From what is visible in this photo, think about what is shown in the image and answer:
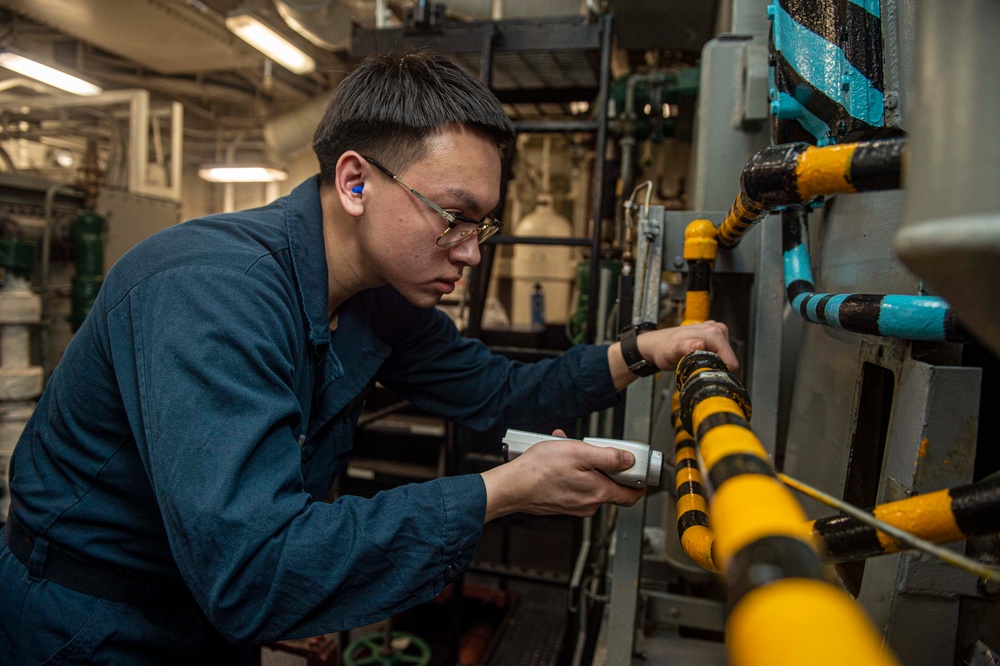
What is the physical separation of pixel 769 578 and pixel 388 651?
2.31 m

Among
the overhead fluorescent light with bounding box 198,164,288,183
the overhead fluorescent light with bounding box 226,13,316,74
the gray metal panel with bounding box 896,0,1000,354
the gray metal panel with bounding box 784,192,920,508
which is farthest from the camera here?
the overhead fluorescent light with bounding box 198,164,288,183

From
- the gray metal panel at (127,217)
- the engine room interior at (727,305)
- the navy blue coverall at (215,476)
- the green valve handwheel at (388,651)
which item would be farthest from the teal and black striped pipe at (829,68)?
the gray metal panel at (127,217)

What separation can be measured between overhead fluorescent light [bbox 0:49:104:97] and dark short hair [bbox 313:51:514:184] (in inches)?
148

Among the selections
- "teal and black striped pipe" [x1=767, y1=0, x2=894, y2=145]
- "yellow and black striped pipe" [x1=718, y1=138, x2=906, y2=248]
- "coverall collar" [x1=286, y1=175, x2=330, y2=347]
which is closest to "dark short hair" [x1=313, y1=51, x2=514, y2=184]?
"coverall collar" [x1=286, y1=175, x2=330, y2=347]

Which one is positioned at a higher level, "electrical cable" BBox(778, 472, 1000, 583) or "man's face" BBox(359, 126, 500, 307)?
"man's face" BBox(359, 126, 500, 307)

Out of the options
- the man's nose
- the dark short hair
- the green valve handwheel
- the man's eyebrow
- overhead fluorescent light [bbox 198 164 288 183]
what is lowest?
the green valve handwheel

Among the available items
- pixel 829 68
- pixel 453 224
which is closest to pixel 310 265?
pixel 453 224

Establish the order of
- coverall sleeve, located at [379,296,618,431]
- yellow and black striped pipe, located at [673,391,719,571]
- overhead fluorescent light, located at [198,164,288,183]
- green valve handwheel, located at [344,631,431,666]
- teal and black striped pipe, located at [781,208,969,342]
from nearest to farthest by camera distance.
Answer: teal and black striped pipe, located at [781,208,969,342]
yellow and black striped pipe, located at [673,391,719,571]
coverall sleeve, located at [379,296,618,431]
green valve handwheel, located at [344,631,431,666]
overhead fluorescent light, located at [198,164,288,183]

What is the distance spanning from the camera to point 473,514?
2.68 ft

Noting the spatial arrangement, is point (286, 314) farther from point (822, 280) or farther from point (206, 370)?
point (822, 280)

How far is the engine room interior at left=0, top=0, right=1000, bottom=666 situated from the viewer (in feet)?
1.06

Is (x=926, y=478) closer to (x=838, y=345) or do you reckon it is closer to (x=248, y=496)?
(x=838, y=345)

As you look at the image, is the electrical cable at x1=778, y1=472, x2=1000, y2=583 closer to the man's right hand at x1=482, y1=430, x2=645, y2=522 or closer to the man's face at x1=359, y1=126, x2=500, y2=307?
the man's right hand at x1=482, y1=430, x2=645, y2=522

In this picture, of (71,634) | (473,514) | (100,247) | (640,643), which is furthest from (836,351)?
(100,247)
